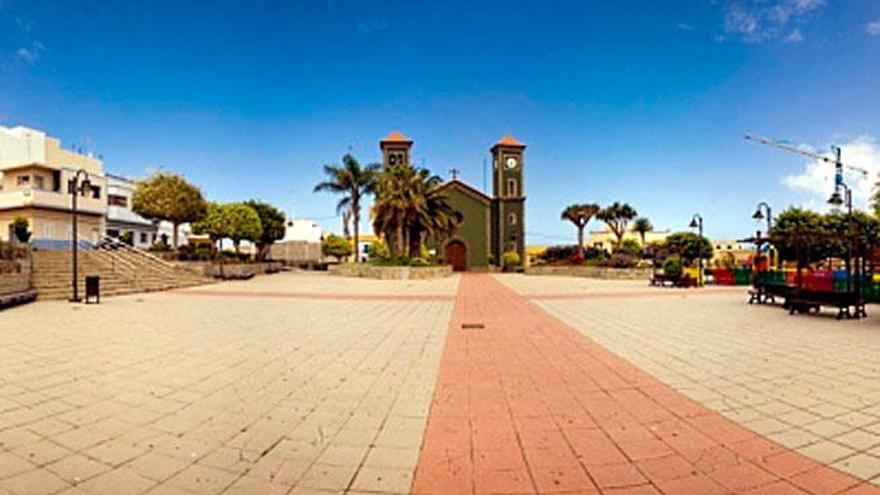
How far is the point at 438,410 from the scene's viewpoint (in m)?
4.57

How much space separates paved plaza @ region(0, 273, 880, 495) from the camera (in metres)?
3.19

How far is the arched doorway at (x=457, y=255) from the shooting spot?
148 ft

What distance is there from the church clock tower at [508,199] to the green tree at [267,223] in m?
20.2

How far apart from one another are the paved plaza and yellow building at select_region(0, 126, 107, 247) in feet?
87.4

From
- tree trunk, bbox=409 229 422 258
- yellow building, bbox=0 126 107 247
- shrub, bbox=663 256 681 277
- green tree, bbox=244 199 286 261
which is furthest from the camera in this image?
green tree, bbox=244 199 286 261

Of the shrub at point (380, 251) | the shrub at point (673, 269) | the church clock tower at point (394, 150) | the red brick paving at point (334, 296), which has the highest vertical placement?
the church clock tower at point (394, 150)

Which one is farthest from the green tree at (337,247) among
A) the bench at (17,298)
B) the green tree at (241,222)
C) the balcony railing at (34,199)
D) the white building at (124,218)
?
the bench at (17,298)

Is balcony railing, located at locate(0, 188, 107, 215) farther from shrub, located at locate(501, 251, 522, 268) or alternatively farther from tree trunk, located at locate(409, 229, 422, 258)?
shrub, located at locate(501, 251, 522, 268)

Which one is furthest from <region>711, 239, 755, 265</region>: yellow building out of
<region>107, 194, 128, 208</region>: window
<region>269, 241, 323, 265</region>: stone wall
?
<region>107, 194, 128, 208</region>: window

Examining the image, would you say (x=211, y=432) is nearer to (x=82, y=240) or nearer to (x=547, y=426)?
(x=547, y=426)

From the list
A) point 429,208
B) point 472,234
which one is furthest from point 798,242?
point 472,234

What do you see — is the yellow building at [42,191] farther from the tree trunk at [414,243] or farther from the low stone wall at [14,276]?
the tree trunk at [414,243]

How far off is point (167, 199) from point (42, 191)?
8.31 m

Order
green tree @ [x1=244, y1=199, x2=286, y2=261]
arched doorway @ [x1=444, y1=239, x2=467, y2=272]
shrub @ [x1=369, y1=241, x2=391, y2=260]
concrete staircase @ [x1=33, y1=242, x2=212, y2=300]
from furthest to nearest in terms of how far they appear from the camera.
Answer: arched doorway @ [x1=444, y1=239, x2=467, y2=272] → shrub @ [x1=369, y1=241, x2=391, y2=260] → green tree @ [x1=244, y1=199, x2=286, y2=261] → concrete staircase @ [x1=33, y1=242, x2=212, y2=300]
